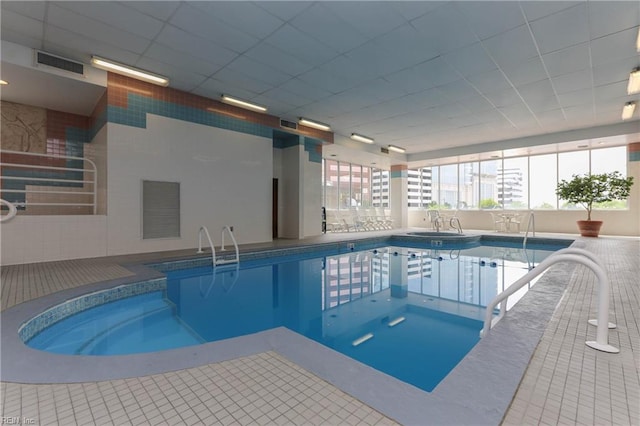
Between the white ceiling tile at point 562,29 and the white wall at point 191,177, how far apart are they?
5364 millimetres

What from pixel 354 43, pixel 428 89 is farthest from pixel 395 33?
pixel 428 89

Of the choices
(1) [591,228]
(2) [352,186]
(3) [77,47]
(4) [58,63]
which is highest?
(3) [77,47]

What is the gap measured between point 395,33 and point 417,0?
2.02 feet

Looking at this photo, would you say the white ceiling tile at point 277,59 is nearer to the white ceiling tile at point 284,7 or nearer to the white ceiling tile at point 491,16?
the white ceiling tile at point 284,7

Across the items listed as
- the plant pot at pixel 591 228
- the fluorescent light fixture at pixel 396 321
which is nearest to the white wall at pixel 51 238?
the fluorescent light fixture at pixel 396 321

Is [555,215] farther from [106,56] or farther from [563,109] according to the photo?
[106,56]

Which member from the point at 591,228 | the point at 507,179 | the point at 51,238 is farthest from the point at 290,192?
the point at 507,179

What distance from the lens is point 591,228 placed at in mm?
8289

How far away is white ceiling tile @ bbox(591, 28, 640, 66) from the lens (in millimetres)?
3904

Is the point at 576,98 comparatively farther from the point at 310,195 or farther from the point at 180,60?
the point at 180,60

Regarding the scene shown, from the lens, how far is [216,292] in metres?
3.86

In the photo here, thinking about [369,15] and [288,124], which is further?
[288,124]

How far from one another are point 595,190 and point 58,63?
11939 mm

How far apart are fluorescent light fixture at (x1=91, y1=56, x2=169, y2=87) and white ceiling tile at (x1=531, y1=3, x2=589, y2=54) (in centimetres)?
557
